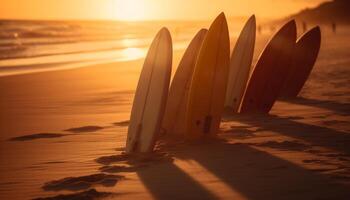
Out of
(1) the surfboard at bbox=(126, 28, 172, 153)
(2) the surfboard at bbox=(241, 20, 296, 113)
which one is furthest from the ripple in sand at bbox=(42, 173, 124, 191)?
(2) the surfboard at bbox=(241, 20, 296, 113)

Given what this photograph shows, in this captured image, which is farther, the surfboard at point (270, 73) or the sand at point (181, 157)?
the surfboard at point (270, 73)

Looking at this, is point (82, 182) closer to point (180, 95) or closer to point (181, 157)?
point (181, 157)

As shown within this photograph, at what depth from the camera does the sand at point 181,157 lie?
382 centimetres

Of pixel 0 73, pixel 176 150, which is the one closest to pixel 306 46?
pixel 176 150

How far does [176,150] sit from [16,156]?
1535mm

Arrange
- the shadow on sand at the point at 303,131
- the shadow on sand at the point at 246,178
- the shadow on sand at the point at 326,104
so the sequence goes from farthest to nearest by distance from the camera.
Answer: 1. the shadow on sand at the point at 326,104
2. the shadow on sand at the point at 303,131
3. the shadow on sand at the point at 246,178

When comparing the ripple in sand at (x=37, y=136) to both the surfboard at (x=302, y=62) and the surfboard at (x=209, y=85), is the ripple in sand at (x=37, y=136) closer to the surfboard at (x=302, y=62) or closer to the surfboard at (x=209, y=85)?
the surfboard at (x=209, y=85)

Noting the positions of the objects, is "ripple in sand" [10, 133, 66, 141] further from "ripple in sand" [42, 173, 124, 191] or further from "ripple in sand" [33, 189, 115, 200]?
"ripple in sand" [33, 189, 115, 200]

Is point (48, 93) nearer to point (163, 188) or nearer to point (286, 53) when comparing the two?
point (286, 53)

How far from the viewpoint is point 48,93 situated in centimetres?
1011

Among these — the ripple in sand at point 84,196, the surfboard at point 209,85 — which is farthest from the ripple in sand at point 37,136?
the ripple in sand at point 84,196

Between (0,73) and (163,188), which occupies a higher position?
(0,73)

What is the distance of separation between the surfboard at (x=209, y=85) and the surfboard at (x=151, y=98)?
15.8 inches

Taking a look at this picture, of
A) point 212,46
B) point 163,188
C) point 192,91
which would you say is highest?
point 212,46
